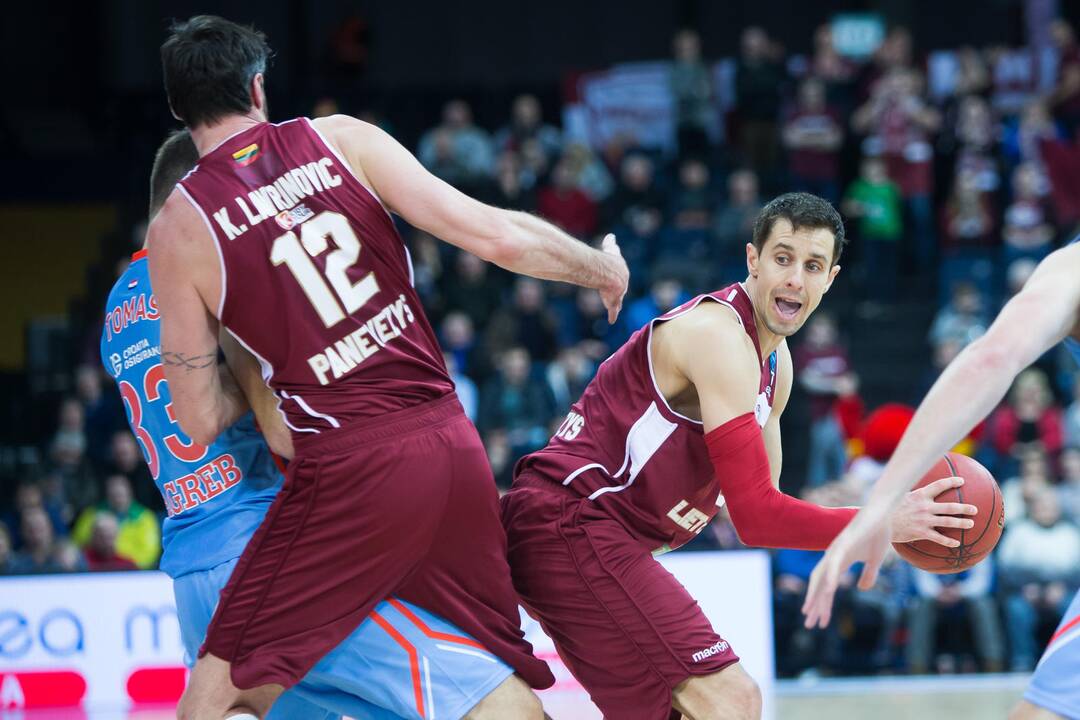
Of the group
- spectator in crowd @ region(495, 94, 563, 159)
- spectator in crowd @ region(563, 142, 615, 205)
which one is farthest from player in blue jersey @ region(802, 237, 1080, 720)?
spectator in crowd @ region(495, 94, 563, 159)

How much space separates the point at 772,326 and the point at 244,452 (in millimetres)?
1597

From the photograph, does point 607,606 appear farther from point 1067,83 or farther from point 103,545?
point 1067,83

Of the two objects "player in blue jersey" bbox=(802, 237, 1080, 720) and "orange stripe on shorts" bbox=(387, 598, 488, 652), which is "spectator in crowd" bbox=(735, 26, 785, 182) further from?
"player in blue jersey" bbox=(802, 237, 1080, 720)

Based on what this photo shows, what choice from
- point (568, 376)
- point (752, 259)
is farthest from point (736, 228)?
point (752, 259)

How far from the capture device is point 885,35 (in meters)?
18.3

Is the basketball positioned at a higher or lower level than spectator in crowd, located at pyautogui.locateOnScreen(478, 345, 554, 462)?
higher

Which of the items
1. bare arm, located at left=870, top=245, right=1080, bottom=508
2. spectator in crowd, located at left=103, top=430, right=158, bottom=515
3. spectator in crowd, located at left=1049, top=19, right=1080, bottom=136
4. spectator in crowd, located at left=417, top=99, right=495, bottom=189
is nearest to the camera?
bare arm, located at left=870, top=245, right=1080, bottom=508

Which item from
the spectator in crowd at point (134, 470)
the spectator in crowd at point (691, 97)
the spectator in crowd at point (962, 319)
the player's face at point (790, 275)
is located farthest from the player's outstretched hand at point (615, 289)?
the spectator in crowd at point (691, 97)

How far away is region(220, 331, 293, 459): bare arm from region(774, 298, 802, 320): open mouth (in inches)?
59.1

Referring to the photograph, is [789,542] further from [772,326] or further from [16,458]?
[16,458]

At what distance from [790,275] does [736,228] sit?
9.27m

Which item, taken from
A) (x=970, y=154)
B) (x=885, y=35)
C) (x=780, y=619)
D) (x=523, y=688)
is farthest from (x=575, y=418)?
(x=885, y=35)

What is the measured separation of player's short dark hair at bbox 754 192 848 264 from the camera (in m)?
4.17

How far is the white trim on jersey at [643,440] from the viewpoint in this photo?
412 centimetres
